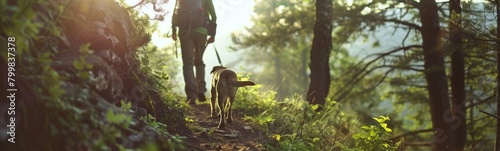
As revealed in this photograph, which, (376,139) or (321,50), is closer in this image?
(376,139)

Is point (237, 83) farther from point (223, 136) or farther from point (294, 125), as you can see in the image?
point (294, 125)

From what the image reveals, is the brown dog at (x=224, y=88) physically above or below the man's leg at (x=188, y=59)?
below

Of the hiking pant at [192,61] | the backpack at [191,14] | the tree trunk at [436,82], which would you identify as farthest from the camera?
the tree trunk at [436,82]

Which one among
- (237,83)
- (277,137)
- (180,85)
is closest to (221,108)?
(237,83)

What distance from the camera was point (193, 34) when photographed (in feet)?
29.3

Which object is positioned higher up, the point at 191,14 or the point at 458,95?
the point at 191,14

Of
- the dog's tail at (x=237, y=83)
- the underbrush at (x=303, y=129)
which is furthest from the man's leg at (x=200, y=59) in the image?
the dog's tail at (x=237, y=83)

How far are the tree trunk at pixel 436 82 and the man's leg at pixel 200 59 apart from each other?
210 inches

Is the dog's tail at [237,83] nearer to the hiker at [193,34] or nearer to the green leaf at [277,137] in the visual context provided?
the green leaf at [277,137]

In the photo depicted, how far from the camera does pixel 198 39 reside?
9023 millimetres

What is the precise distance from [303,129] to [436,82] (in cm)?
535

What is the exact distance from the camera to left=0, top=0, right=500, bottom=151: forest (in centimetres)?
310

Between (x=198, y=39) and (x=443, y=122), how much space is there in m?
6.14

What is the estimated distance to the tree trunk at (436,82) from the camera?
34.2 ft
